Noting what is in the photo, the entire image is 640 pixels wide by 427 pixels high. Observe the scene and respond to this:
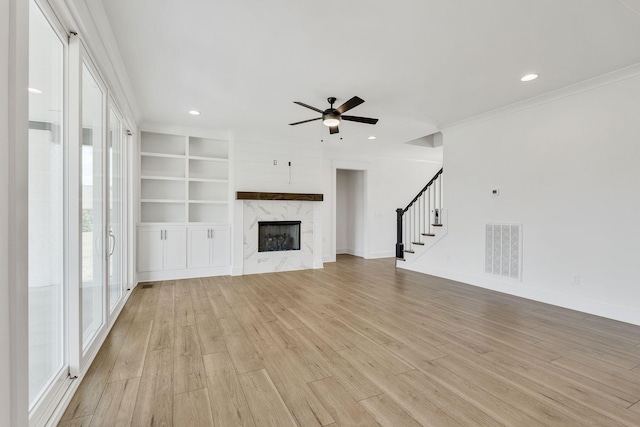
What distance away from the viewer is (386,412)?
1.83 metres

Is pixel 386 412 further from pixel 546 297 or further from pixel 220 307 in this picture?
pixel 546 297

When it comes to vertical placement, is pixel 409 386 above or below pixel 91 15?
below

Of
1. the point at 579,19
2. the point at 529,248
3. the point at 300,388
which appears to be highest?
the point at 579,19

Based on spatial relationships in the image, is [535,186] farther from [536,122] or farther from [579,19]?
[579,19]

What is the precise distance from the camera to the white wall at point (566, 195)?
11.2 feet

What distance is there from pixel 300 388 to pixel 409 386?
0.77 metres

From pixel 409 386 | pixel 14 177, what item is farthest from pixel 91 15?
pixel 409 386

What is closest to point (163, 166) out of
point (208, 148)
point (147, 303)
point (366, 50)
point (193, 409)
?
point (208, 148)

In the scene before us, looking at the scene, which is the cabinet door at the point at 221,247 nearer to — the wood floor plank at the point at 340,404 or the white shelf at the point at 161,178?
the white shelf at the point at 161,178

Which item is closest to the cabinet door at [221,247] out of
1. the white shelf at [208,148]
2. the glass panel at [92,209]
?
the white shelf at [208,148]

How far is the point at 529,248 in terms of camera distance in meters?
4.32

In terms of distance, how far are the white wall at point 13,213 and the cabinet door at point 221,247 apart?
454 cm

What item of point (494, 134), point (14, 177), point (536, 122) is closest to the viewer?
point (14, 177)

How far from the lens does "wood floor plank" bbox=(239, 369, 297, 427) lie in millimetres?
1756
